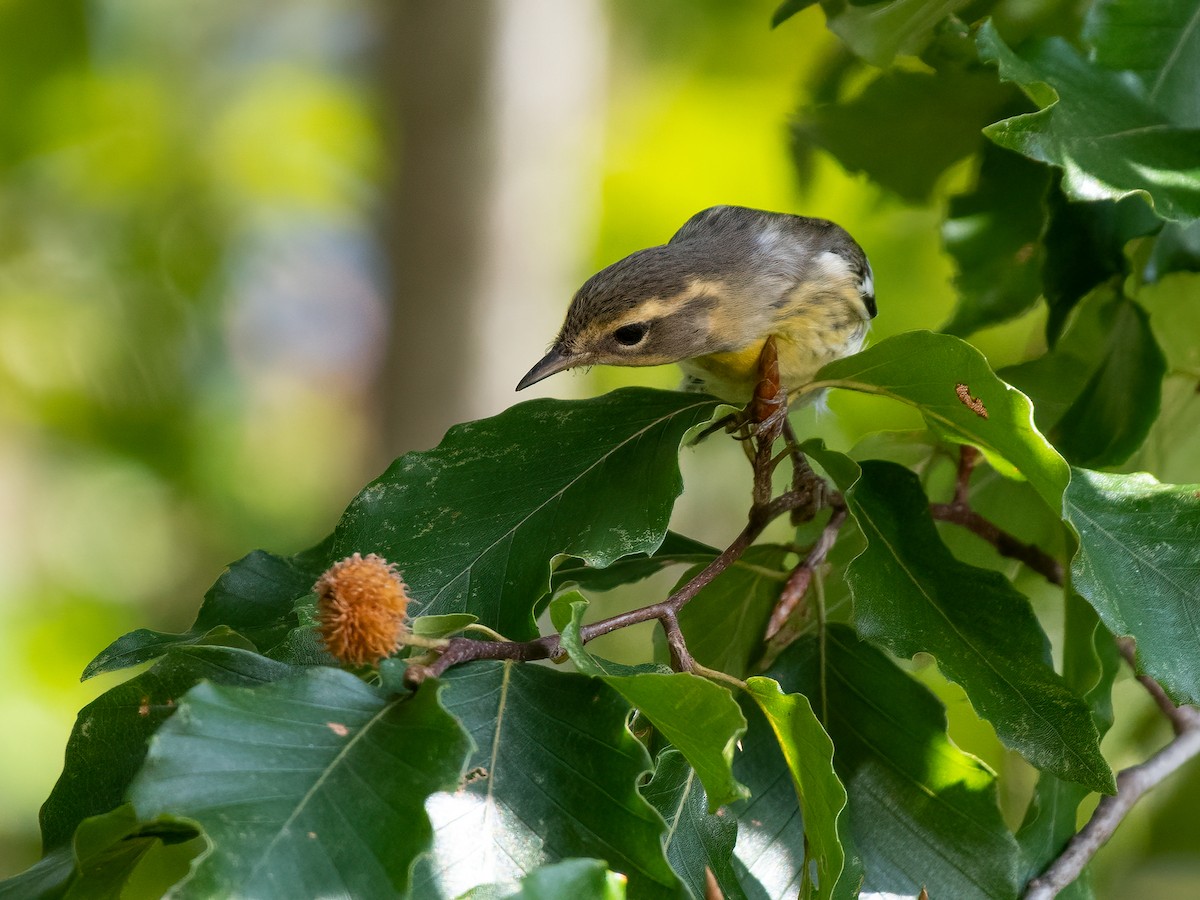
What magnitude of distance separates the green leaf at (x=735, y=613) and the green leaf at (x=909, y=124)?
72 cm

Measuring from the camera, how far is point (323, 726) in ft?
2.48

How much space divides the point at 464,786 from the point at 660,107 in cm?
356

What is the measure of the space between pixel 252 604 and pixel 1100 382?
982mm

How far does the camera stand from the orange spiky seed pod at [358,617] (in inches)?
31.9

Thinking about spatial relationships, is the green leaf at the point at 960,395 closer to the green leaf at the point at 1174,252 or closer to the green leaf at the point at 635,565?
the green leaf at the point at 635,565

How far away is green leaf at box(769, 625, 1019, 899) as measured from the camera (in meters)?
1.08

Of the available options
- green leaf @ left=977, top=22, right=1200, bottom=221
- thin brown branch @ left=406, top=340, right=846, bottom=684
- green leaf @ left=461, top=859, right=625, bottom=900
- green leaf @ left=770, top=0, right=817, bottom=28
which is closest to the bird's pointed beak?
thin brown branch @ left=406, top=340, right=846, bottom=684

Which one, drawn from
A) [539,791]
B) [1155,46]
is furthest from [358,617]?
[1155,46]

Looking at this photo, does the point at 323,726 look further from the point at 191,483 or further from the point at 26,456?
the point at 26,456

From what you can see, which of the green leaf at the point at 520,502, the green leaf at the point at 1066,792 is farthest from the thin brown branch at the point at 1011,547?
the green leaf at the point at 520,502

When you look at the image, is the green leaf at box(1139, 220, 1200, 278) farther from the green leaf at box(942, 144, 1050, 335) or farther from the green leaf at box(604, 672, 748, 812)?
the green leaf at box(604, 672, 748, 812)

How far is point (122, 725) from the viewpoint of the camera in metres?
0.88

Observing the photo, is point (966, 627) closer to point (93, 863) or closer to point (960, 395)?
point (960, 395)

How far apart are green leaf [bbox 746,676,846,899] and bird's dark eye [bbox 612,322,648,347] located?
0.68 meters
